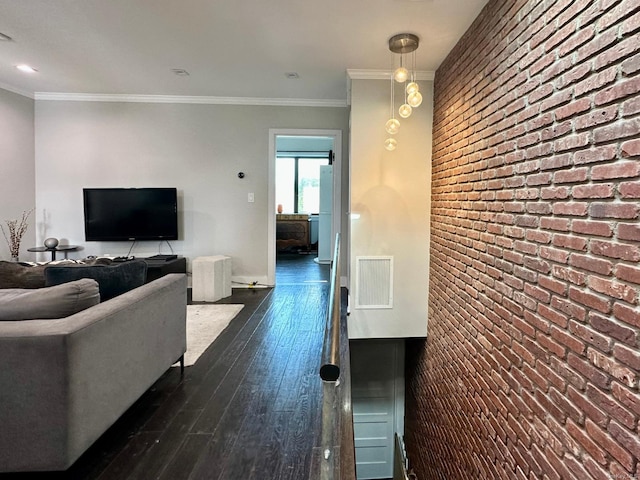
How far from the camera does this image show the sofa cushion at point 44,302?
5.41 feet

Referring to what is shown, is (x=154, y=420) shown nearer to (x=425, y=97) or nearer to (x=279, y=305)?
(x=279, y=305)

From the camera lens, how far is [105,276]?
7.18ft

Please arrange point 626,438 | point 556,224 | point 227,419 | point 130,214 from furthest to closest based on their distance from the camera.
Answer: point 130,214 → point 227,419 → point 556,224 → point 626,438

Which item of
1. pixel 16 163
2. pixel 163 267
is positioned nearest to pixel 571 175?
pixel 163 267

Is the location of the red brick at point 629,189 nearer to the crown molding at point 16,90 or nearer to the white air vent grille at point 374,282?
the white air vent grille at point 374,282

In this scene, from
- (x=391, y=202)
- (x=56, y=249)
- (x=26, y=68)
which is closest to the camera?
(x=391, y=202)

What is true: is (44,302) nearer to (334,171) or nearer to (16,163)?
(334,171)

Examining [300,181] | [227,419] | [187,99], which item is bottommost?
[227,419]

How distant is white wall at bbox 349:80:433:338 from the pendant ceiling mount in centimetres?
62

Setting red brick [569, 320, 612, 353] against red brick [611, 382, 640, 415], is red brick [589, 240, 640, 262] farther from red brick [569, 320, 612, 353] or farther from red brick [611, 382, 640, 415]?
red brick [611, 382, 640, 415]

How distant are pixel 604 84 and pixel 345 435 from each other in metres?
1.87

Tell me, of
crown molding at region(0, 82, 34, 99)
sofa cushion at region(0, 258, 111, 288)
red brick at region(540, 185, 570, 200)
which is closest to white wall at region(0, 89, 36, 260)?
crown molding at region(0, 82, 34, 99)

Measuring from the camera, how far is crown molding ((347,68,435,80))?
355cm

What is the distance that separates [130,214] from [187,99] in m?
1.71
